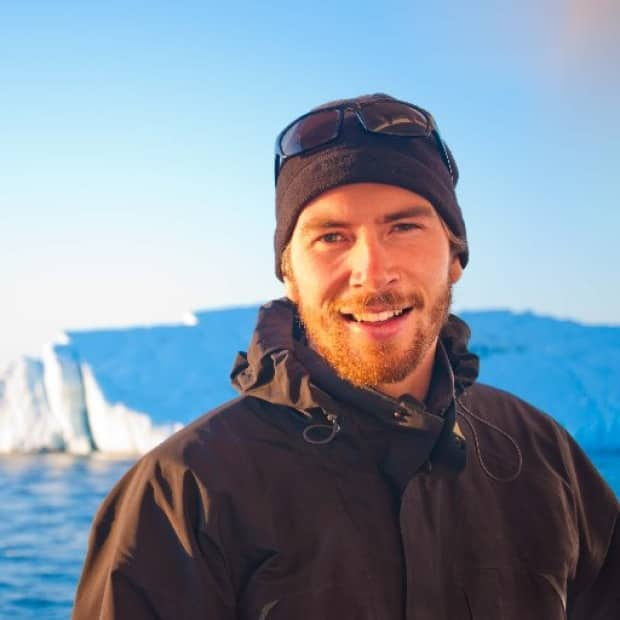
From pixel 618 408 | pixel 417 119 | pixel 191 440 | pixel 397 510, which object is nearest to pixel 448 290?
pixel 417 119

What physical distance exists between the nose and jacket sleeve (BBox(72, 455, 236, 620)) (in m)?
0.40

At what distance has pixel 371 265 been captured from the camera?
1.29m

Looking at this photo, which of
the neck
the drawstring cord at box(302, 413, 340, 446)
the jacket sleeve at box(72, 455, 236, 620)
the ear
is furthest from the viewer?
the ear

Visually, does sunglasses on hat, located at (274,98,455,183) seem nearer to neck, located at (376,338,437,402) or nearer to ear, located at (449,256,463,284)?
ear, located at (449,256,463,284)

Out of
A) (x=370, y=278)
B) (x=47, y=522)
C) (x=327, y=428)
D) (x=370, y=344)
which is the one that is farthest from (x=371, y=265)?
(x=47, y=522)

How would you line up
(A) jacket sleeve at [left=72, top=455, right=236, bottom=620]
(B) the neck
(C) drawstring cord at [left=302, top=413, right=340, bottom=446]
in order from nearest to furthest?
(A) jacket sleeve at [left=72, top=455, right=236, bottom=620], (C) drawstring cord at [left=302, top=413, right=340, bottom=446], (B) the neck

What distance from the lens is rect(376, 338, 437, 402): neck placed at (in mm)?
1373

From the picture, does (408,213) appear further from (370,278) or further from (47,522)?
(47,522)

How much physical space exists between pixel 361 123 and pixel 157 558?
77cm

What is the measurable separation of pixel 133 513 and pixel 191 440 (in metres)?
0.13

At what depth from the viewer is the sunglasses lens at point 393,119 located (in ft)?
4.56

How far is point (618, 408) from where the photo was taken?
1484 cm

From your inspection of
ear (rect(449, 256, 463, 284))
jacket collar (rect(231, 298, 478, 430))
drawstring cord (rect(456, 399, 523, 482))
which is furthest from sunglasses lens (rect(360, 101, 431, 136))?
drawstring cord (rect(456, 399, 523, 482))

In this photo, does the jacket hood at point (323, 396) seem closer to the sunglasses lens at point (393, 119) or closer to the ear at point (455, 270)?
the ear at point (455, 270)
